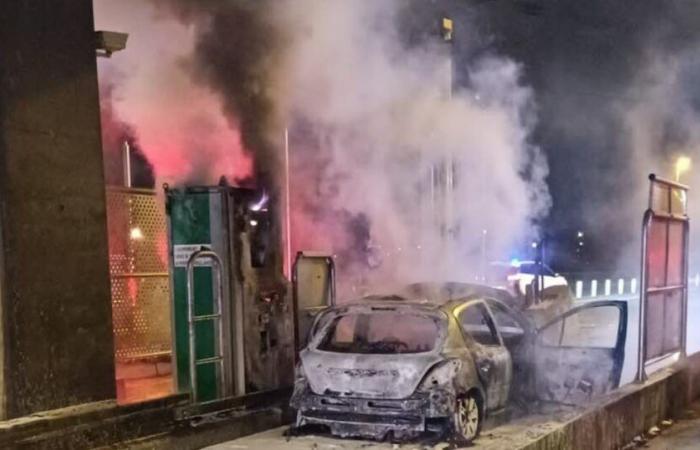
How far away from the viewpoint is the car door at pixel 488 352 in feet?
22.7

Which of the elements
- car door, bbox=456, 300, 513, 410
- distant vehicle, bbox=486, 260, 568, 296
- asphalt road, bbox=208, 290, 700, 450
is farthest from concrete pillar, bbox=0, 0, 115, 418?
distant vehicle, bbox=486, 260, 568, 296

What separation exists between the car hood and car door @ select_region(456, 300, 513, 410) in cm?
66

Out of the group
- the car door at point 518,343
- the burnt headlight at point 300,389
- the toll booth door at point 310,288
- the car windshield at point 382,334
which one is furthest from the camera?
the toll booth door at point 310,288

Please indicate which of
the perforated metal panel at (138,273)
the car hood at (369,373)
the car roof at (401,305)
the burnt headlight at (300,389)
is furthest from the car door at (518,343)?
the perforated metal panel at (138,273)

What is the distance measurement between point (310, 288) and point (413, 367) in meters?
2.62

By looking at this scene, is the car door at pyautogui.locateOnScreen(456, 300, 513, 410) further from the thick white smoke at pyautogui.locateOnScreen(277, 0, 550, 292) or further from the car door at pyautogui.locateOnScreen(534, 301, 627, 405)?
the thick white smoke at pyautogui.locateOnScreen(277, 0, 550, 292)

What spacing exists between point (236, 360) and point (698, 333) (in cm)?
1337

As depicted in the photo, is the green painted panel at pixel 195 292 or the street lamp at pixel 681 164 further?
the street lamp at pixel 681 164

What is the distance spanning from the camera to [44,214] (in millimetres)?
6387

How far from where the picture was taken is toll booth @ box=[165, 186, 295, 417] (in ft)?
24.7

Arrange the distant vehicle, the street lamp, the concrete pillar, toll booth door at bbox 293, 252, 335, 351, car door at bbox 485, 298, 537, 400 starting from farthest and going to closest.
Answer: the street lamp → the distant vehicle → toll booth door at bbox 293, 252, 335, 351 → car door at bbox 485, 298, 537, 400 → the concrete pillar

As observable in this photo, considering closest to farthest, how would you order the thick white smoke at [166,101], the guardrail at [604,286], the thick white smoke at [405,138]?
the thick white smoke at [166,101] < the thick white smoke at [405,138] < the guardrail at [604,286]

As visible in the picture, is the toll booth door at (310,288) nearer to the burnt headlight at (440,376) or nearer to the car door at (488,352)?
the car door at (488,352)

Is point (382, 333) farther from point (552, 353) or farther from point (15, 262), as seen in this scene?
point (15, 262)
